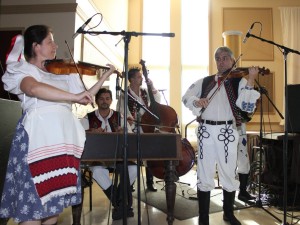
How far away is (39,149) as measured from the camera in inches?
56.7

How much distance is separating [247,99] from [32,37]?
163 centimetres

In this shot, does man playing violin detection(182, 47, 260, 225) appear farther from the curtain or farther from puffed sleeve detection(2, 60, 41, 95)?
the curtain

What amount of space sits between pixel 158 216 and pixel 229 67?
156cm

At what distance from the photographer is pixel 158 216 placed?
2.89m

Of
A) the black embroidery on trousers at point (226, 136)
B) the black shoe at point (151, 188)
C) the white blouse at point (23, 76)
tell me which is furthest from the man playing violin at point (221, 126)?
the black shoe at point (151, 188)

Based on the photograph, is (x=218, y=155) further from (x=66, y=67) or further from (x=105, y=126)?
(x=66, y=67)

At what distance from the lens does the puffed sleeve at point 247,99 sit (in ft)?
7.74

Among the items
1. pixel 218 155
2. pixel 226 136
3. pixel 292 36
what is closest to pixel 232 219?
pixel 218 155

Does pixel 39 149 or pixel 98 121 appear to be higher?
pixel 98 121

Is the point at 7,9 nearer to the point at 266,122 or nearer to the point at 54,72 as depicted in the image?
the point at 54,72

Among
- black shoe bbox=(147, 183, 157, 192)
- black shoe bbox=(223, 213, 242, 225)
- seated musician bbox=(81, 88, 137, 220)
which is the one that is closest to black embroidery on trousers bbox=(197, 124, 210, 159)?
black shoe bbox=(223, 213, 242, 225)

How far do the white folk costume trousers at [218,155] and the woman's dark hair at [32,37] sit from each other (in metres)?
1.46

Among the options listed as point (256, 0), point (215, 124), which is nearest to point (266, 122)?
point (256, 0)

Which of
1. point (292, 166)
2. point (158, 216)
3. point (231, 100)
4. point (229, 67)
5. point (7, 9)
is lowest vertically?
point (158, 216)
